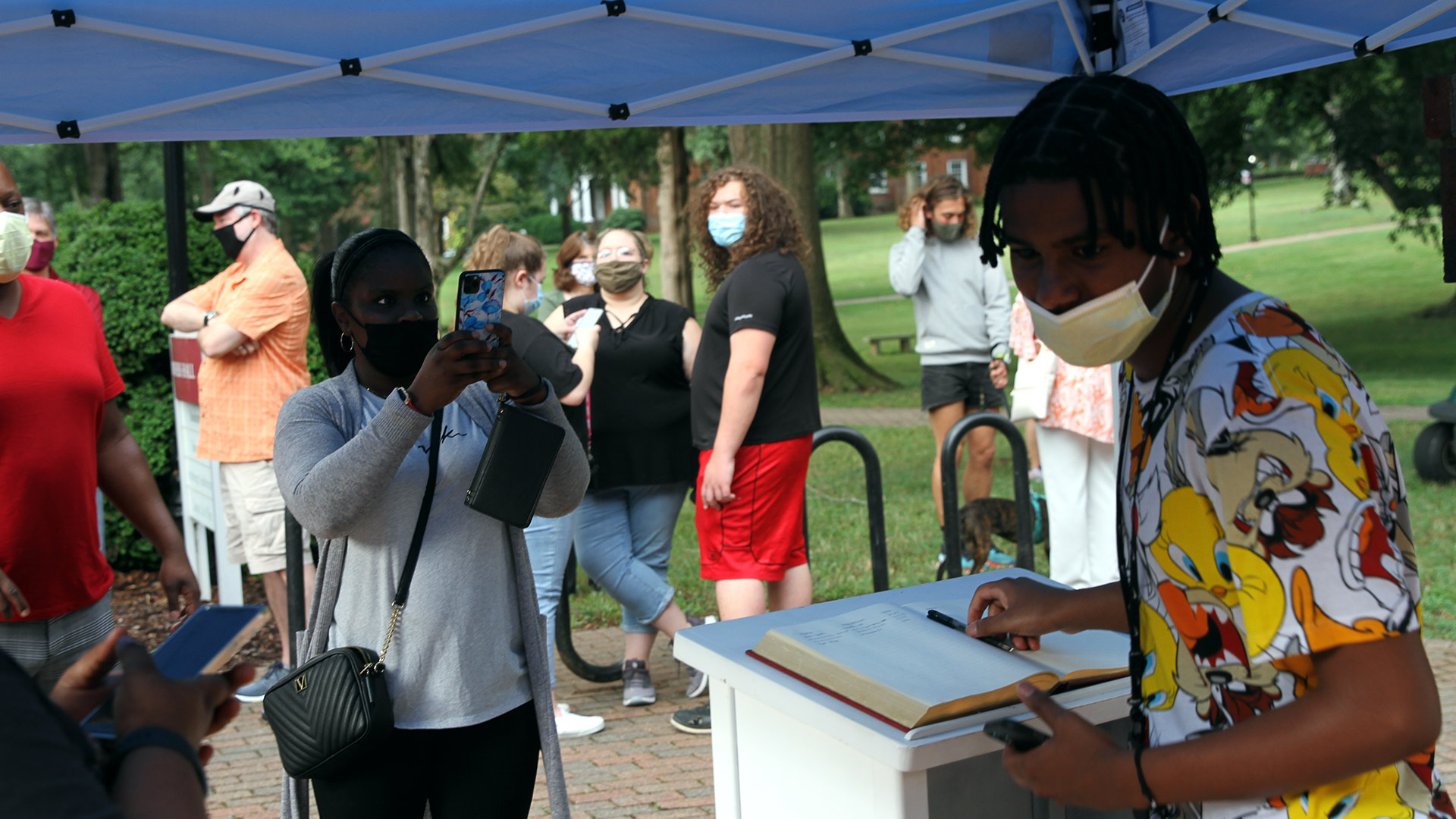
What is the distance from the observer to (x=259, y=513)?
5.84 meters

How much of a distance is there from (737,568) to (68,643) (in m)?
2.46

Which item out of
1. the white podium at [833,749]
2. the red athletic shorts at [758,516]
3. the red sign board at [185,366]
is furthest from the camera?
the red sign board at [185,366]

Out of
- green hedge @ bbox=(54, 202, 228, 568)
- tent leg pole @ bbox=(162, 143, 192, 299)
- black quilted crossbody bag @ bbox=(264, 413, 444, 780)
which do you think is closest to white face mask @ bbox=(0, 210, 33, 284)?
black quilted crossbody bag @ bbox=(264, 413, 444, 780)

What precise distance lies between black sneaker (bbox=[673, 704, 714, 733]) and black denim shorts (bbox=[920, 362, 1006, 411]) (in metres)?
3.43

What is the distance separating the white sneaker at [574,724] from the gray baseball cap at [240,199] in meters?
2.77

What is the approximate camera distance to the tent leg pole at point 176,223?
24.0 ft

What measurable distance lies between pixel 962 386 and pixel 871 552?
2.70 metres

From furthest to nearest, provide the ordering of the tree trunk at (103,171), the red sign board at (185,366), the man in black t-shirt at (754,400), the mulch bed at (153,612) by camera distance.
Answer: the tree trunk at (103,171) → the red sign board at (185,366) → the mulch bed at (153,612) → the man in black t-shirt at (754,400)

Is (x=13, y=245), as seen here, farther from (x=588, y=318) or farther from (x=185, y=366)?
(x=185, y=366)

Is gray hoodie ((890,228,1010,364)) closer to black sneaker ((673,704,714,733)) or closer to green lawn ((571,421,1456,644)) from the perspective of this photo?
green lawn ((571,421,1456,644))

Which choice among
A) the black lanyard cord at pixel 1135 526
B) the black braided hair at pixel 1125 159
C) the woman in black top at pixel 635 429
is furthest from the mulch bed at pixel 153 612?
the black braided hair at pixel 1125 159

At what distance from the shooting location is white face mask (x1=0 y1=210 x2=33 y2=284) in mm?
3193

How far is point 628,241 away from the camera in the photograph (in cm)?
550

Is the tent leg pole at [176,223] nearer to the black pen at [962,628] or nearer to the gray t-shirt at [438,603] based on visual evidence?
the gray t-shirt at [438,603]
